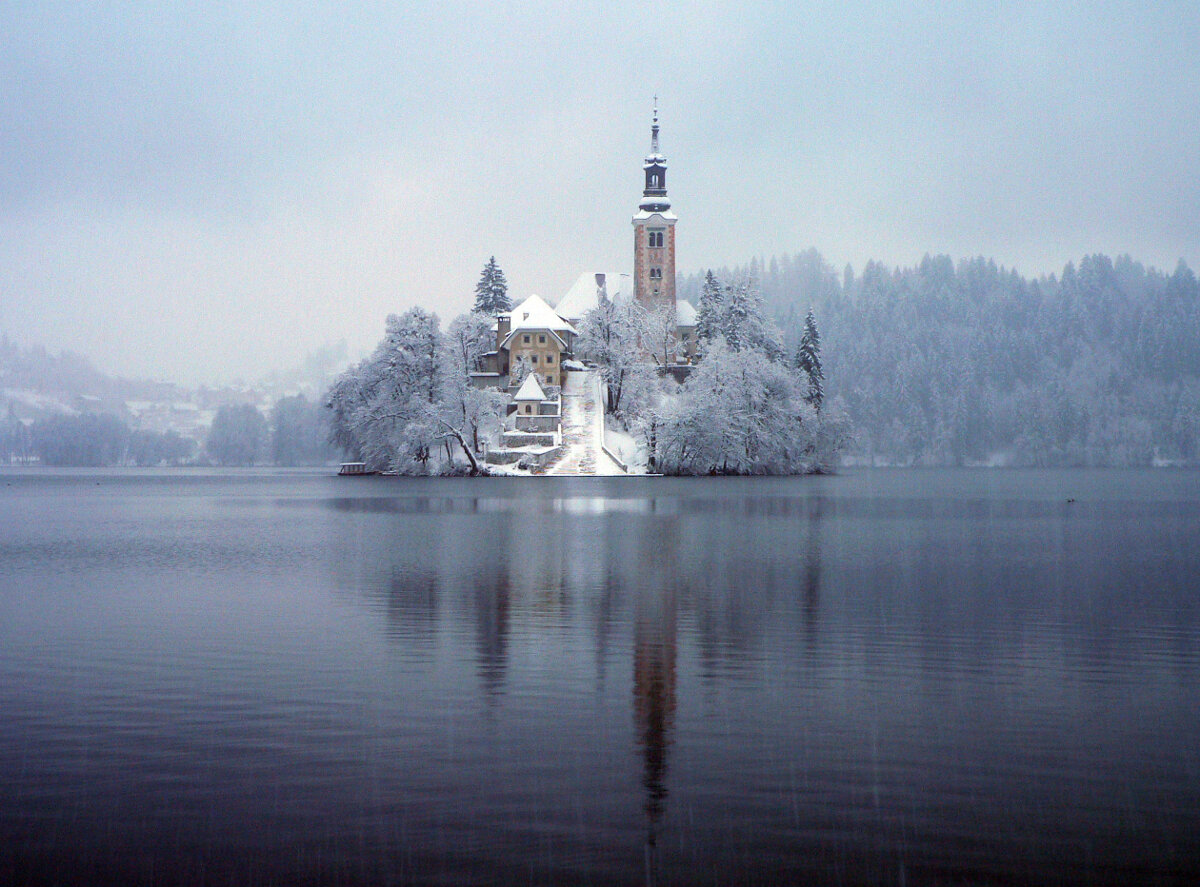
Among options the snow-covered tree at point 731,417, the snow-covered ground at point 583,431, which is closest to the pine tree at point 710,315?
the snow-covered tree at point 731,417

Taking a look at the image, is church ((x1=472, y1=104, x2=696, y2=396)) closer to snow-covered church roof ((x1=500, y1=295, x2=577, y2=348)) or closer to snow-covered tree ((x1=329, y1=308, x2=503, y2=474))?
snow-covered church roof ((x1=500, y1=295, x2=577, y2=348))

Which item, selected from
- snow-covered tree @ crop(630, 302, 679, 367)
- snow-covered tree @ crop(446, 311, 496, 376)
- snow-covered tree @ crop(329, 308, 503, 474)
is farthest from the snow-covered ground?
snow-covered tree @ crop(446, 311, 496, 376)

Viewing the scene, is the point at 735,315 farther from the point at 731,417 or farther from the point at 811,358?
the point at 731,417

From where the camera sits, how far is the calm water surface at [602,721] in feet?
31.9

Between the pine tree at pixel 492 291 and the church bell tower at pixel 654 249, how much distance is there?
16558 mm

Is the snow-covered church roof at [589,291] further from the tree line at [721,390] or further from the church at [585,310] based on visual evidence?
the tree line at [721,390]

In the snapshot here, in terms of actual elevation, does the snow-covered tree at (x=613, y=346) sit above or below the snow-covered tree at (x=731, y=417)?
above

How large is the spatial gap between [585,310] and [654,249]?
1145 centimetres

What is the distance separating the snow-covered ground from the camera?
109625 millimetres

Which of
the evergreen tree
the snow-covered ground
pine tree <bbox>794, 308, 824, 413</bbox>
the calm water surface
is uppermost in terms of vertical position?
the evergreen tree

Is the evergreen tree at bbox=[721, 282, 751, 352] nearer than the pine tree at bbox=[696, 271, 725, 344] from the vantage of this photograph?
Yes

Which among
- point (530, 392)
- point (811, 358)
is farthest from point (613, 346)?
point (811, 358)

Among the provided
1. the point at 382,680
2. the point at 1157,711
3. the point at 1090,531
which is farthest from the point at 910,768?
the point at 1090,531

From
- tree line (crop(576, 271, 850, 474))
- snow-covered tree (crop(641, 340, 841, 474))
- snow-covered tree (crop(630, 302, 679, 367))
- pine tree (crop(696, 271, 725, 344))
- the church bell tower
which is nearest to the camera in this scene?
snow-covered tree (crop(641, 340, 841, 474))
